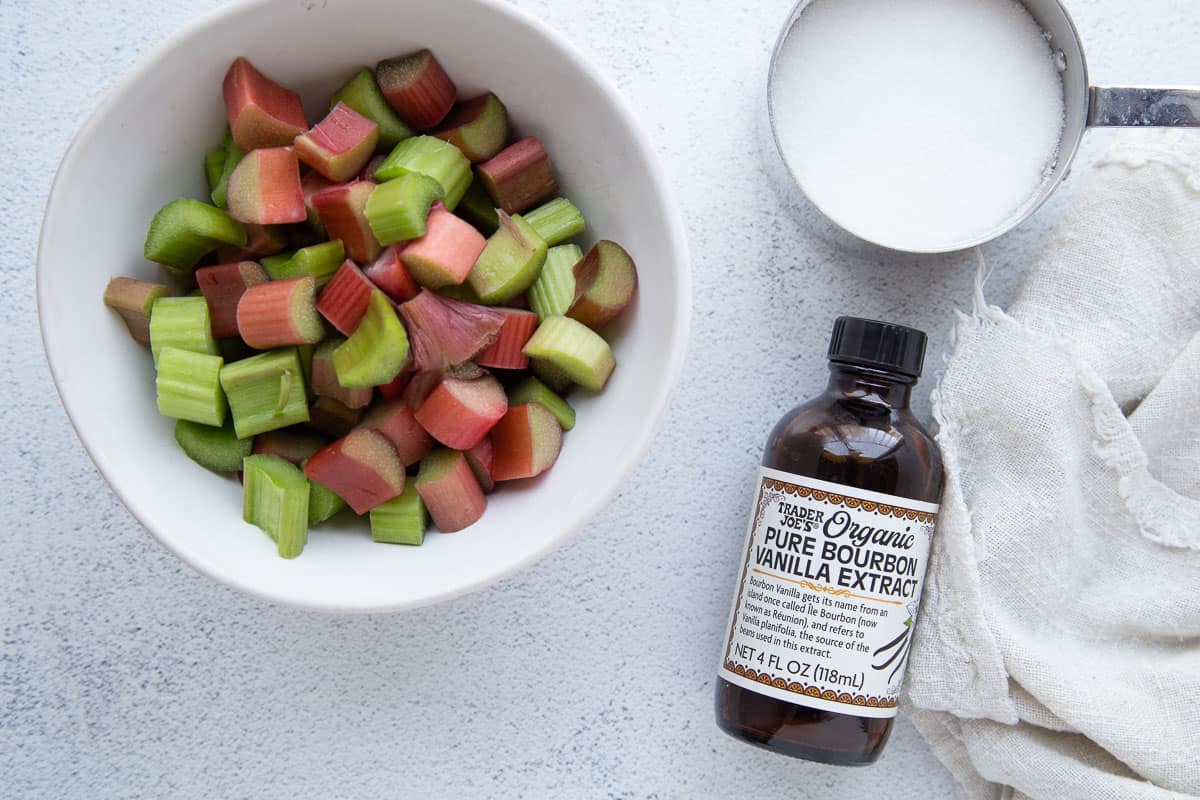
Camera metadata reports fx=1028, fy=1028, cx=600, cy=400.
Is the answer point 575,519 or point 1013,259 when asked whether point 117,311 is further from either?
point 1013,259

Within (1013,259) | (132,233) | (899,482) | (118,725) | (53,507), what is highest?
(132,233)

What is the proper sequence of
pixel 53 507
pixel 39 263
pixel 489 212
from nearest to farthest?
pixel 39 263 → pixel 489 212 → pixel 53 507

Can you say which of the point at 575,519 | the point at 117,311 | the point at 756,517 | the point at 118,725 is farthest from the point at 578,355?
the point at 118,725

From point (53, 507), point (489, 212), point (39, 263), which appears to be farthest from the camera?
point (53, 507)

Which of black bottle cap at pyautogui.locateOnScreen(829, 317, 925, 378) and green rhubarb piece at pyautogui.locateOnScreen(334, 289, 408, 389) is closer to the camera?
green rhubarb piece at pyautogui.locateOnScreen(334, 289, 408, 389)

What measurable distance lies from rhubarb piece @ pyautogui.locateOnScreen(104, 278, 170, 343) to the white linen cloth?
0.79 meters

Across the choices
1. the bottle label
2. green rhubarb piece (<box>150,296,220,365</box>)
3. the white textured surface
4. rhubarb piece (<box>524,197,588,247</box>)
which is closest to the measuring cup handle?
the white textured surface

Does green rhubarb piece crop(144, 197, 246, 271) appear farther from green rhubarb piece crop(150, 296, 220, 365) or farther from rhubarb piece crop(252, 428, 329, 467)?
rhubarb piece crop(252, 428, 329, 467)

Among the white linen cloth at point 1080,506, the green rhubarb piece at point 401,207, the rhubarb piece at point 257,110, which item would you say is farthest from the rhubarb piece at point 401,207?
the white linen cloth at point 1080,506

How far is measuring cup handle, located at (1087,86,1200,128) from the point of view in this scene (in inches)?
39.8

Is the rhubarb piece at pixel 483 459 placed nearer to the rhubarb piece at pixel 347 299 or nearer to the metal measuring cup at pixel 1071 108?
the rhubarb piece at pixel 347 299

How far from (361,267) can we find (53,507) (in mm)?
492

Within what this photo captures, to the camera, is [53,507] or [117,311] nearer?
[117,311]

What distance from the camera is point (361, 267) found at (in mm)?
905
